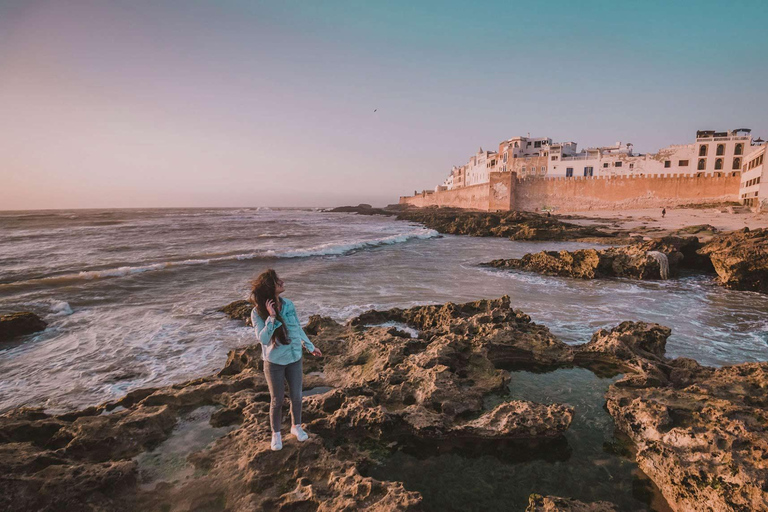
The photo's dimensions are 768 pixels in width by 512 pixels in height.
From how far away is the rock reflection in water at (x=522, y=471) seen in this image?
2.83 metres

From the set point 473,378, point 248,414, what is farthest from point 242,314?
point 473,378

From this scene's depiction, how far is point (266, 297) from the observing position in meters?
3.24

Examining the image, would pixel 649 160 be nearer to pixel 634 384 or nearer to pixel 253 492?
pixel 634 384

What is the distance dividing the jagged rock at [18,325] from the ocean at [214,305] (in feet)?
0.76

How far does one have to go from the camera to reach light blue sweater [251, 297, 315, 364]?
323cm

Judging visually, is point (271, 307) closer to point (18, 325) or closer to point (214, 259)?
point (18, 325)

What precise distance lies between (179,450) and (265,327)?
1627 mm

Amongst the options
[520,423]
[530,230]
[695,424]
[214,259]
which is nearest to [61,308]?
[214,259]

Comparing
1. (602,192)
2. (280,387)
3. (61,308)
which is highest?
(602,192)

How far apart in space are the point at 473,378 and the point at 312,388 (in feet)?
7.21

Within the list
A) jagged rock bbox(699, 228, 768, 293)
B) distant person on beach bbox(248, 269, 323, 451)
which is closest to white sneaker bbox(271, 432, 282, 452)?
distant person on beach bbox(248, 269, 323, 451)

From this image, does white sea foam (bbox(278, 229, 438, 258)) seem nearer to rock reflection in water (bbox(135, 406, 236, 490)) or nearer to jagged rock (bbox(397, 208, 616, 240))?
jagged rock (bbox(397, 208, 616, 240))

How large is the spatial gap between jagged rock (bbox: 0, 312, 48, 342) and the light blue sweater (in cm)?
739

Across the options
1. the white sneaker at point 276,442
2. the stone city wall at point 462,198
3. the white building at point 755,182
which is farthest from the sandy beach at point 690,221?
the white sneaker at point 276,442
